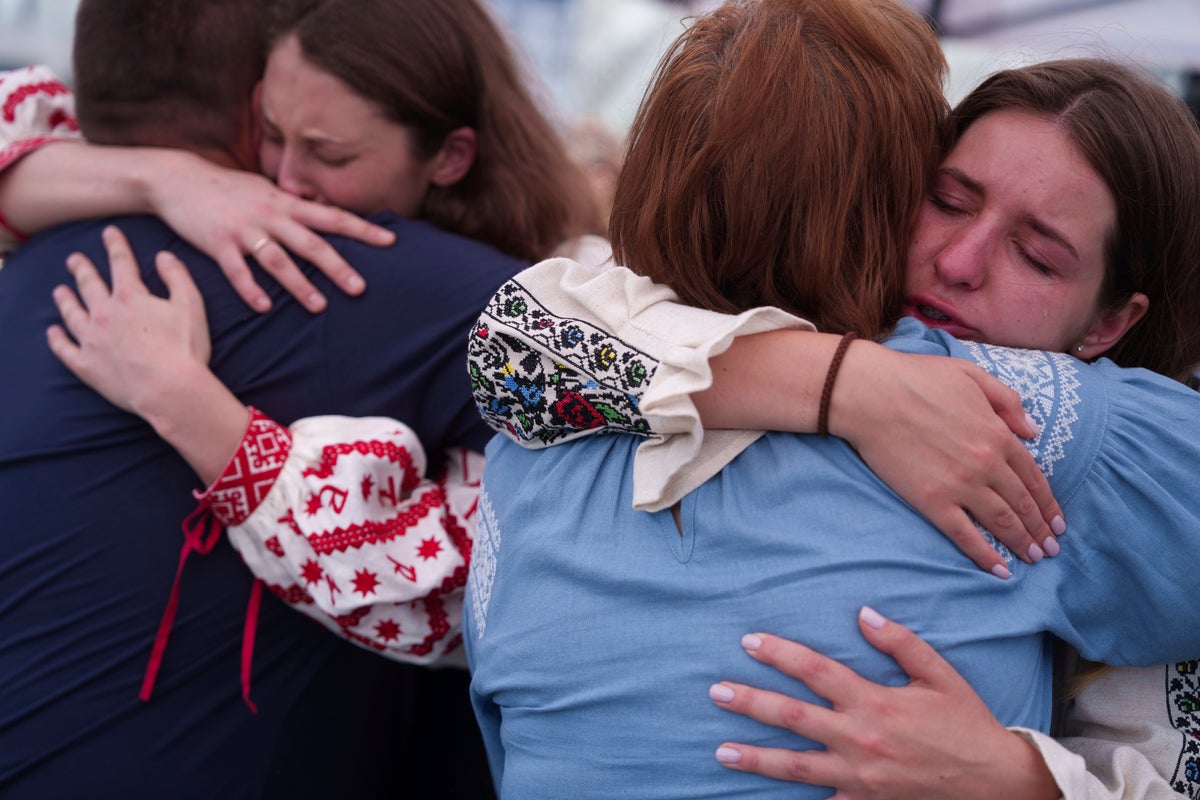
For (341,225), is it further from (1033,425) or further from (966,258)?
(1033,425)

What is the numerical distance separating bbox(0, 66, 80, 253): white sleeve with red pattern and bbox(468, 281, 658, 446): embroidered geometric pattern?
117 cm

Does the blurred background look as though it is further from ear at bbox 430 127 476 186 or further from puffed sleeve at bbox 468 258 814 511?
puffed sleeve at bbox 468 258 814 511

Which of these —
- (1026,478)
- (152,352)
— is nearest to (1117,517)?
(1026,478)

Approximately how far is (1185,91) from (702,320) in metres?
3.40

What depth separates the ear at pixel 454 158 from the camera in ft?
6.66

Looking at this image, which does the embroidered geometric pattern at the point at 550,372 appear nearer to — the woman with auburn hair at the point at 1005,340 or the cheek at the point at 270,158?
the woman with auburn hair at the point at 1005,340

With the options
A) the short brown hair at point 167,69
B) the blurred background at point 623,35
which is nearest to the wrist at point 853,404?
the short brown hair at point 167,69

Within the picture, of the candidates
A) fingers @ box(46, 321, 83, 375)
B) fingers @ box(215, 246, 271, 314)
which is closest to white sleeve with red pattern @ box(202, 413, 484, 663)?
fingers @ box(215, 246, 271, 314)

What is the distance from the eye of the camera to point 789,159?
3.73 ft

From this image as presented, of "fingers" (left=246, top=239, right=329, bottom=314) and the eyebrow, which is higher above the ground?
the eyebrow

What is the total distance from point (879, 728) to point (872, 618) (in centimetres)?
11

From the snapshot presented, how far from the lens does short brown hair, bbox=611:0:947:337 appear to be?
114 cm

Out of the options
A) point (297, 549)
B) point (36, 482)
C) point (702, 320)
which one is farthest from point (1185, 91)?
point (36, 482)

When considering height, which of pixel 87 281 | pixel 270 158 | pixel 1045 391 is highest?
pixel 1045 391
